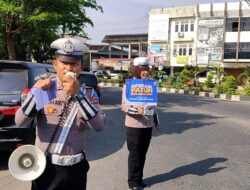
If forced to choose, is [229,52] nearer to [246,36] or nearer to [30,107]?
[246,36]

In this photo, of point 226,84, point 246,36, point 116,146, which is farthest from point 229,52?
point 116,146

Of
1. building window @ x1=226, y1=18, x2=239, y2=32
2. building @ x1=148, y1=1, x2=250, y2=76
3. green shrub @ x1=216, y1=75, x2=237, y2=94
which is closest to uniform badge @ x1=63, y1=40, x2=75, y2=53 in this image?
green shrub @ x1=216, y1=75, x2=237, y2=94

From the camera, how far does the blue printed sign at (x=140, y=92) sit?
5.42 m

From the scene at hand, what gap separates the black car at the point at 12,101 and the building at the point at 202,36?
40.6 m

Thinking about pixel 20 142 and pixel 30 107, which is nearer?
pixel 30 107

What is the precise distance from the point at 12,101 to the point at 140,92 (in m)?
1.82

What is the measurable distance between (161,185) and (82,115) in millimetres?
3140

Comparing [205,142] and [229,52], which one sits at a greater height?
[229,52]

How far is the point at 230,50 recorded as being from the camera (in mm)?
49719

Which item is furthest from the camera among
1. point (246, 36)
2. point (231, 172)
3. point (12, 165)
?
point (246, 36)

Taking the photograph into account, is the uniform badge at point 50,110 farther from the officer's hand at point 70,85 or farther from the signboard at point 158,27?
the signboard at point 158,27

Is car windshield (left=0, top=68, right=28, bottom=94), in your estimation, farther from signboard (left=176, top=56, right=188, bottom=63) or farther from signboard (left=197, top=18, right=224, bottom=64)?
signboard (left=176, top=56, right=188, bottom=63)

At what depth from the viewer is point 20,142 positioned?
574 centimetres

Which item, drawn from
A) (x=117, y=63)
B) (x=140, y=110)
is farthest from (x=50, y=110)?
(x=117, y=63)
